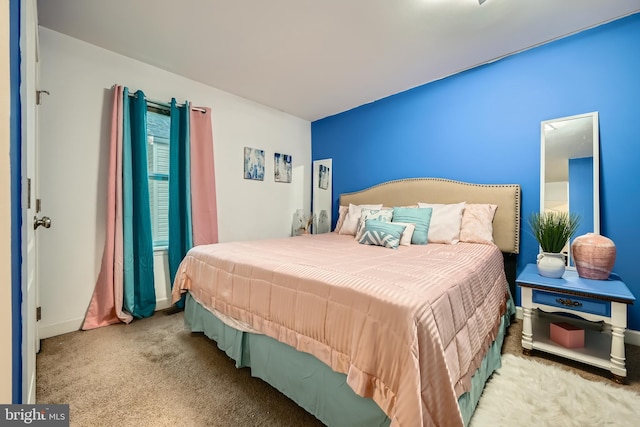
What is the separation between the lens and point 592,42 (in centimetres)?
213

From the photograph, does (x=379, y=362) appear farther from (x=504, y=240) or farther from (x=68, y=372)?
(x=504, y=240)

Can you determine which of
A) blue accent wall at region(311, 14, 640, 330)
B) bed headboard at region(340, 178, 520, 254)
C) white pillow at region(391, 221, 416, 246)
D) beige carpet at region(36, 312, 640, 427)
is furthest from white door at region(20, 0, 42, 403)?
blue accent wall at region(311, 14, 640, 330)

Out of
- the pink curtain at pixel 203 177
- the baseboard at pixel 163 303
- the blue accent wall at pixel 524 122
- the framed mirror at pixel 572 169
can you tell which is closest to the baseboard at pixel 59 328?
the baseboard at pixel 163 303

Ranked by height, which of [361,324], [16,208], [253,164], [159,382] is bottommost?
[159,382]

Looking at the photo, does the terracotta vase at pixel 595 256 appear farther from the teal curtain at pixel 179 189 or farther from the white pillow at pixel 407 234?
the teal curtain at pixel 179 189

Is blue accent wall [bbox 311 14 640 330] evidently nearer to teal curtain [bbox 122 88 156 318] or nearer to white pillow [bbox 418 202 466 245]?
white pillow [bbox 418 202 466 245]

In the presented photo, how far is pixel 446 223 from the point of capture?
2.53 metres

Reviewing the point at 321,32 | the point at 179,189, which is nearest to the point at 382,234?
the point at 321,32

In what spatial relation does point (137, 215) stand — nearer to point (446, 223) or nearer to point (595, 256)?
point (446, 223)

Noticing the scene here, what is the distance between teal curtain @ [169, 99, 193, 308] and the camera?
272cm

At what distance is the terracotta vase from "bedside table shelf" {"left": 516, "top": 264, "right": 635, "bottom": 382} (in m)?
0.06

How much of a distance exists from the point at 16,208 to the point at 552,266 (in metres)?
2.85

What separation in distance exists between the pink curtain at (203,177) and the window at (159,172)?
277 mm

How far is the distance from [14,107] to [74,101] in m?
1.93
